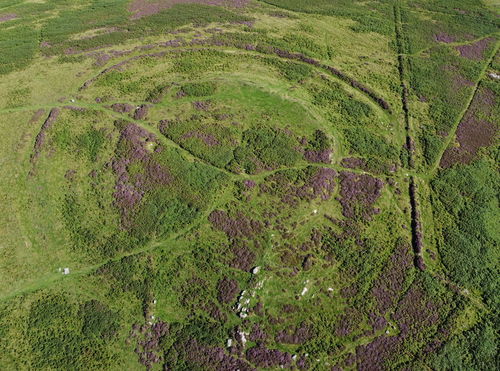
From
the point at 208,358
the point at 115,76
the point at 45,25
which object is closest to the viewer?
the point at 208,358

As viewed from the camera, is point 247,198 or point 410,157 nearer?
point 247,198

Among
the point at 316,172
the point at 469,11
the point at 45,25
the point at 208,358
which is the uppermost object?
the point at 469,11

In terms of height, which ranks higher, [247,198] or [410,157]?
[410,157]

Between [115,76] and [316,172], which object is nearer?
[316,172]

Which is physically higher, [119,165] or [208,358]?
[119,165]

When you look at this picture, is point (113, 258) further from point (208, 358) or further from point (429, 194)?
point (429, 194)

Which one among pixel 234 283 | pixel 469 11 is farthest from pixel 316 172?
pixel 469 11

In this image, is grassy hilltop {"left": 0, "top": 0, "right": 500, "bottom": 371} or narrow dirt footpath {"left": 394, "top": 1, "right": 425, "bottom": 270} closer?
grassy hilltop {"left": 0, "top": 0, "right": 500, "bottom": 371}

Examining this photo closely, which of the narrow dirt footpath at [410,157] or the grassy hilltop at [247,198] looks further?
the narrow dirt footpath at [410,157]
